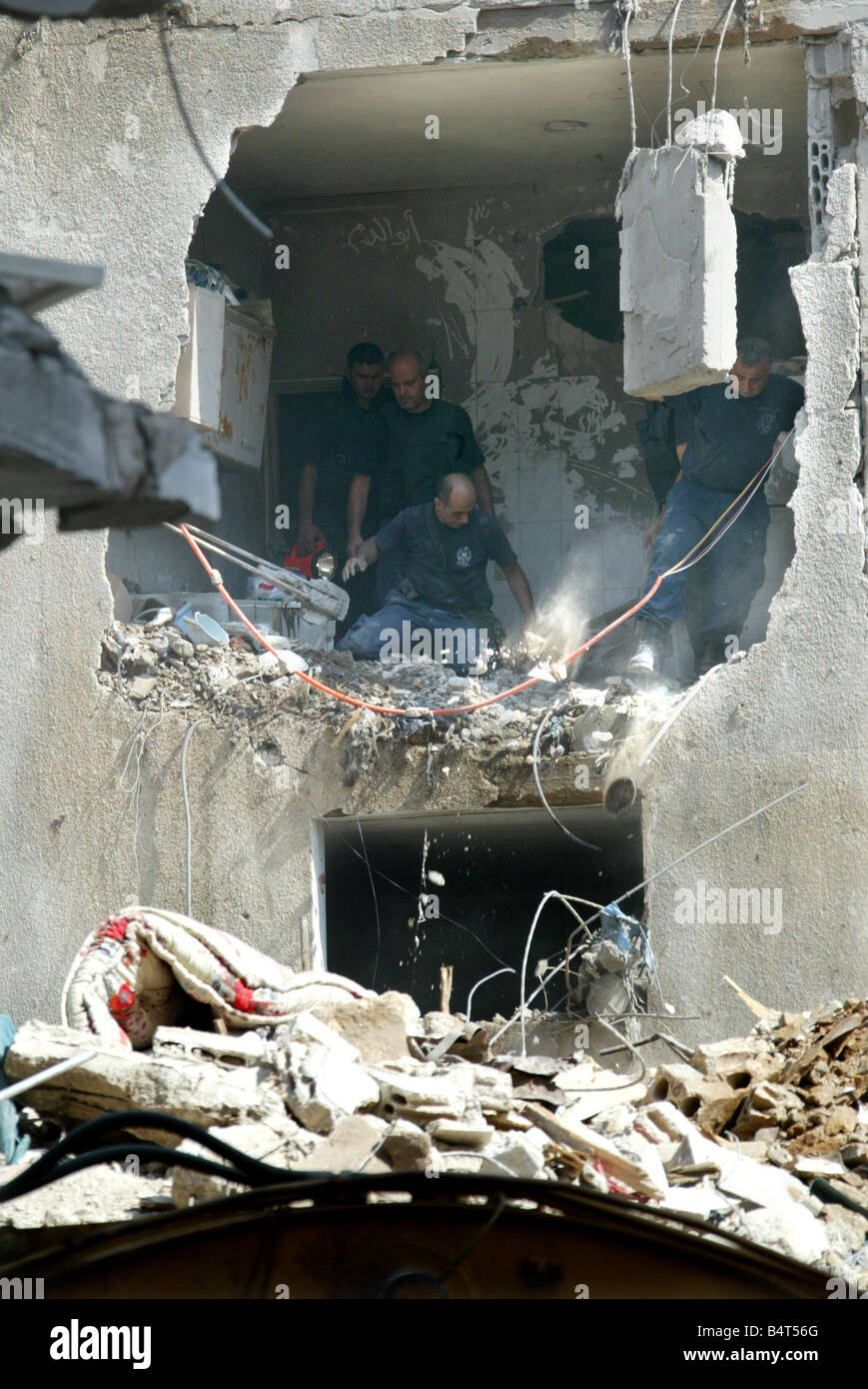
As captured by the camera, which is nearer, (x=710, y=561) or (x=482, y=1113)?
(x=482, y=1113)

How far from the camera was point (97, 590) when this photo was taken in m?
8.64

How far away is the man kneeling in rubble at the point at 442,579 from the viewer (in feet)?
31.4

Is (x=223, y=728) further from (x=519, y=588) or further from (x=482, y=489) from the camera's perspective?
(x=482, y=489)

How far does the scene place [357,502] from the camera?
10383mm

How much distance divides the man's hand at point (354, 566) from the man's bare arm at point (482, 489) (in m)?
0.88

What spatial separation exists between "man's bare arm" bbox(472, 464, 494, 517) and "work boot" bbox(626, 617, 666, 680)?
1830 mm

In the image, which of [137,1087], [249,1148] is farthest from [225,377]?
[249,1148]

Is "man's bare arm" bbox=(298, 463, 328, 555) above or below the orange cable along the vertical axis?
above

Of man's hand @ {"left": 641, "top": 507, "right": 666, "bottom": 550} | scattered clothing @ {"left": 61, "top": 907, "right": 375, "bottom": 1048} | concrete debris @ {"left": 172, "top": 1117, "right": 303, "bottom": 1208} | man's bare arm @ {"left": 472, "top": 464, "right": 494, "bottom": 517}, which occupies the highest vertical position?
man's bare arm @ {"left": 472, "top": 464, "right": 494, "bottom": 517}

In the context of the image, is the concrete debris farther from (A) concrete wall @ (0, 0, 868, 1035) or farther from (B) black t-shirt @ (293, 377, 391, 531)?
(B) black t-shirt @ (293, 377, 391, 531)

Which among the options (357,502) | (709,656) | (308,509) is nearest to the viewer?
(709,656)

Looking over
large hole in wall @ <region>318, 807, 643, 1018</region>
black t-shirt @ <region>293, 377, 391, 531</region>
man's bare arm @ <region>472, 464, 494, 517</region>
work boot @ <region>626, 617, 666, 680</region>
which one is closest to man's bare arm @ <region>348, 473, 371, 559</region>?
black t-shirt @ <region>293, 377, 391, 531</region>

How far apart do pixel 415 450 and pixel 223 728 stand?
2.88 m

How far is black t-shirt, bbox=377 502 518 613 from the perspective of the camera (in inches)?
390
